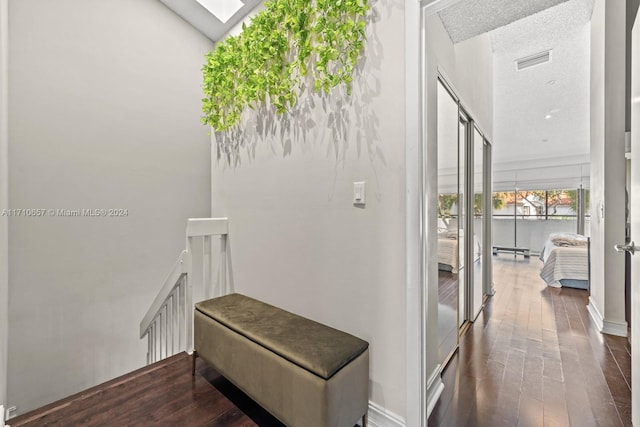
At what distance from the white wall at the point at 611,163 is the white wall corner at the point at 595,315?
0.01 metres

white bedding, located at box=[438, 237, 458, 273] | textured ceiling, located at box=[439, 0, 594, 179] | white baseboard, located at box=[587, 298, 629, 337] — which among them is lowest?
white baseboard, located at box=[587, 298, 629, 337]

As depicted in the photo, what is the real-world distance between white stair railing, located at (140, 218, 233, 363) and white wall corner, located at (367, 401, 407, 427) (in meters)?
1.49

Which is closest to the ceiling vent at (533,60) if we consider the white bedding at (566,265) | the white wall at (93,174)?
the white bedding at (566,265)

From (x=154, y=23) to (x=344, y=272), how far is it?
3123 millimetres

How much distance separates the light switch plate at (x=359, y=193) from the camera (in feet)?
4.93

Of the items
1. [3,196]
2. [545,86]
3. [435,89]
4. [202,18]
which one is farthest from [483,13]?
[545,86]

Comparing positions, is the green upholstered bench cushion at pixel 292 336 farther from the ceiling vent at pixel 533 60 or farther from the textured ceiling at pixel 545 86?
the ceiling vent at pixel 533 60

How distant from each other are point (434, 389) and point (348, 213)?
3.94ft

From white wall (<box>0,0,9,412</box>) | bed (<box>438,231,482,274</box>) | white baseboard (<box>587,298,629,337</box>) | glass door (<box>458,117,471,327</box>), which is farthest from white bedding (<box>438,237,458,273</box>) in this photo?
white wall (<box>0,0,9,412</box>)

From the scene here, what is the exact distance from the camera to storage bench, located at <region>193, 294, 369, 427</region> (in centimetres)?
117

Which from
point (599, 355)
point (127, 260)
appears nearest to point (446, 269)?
point (599, 355)

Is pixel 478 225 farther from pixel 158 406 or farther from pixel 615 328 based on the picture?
pixel 158 406

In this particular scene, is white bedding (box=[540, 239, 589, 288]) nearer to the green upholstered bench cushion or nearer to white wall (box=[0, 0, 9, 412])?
the green upholstered bench cushion

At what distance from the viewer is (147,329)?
2.32 m
